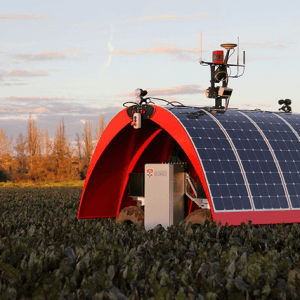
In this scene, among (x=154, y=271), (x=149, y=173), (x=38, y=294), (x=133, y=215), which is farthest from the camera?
(x=133, y=215)

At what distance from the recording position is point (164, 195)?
13.5 m

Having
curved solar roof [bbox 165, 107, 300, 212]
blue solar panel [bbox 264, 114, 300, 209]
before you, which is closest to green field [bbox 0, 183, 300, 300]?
curved solar roof [bbox 165, 107, 300, 212]

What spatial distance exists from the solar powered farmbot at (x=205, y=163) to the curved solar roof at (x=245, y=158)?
0.03 metres

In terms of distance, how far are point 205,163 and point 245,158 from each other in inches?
52.9

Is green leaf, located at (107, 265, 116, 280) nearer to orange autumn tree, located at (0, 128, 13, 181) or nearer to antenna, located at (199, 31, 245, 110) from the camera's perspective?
antenna, located at (199, 31, 245, 110)

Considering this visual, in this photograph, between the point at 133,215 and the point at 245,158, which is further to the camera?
the point at 133,215

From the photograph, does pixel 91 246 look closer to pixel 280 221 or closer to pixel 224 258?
pixel 224 258

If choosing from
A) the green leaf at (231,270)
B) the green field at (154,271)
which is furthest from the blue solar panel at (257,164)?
the green leaf at (231,270)

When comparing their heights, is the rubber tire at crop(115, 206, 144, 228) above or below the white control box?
below

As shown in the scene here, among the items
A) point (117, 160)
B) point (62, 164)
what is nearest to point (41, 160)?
point (62, 164)

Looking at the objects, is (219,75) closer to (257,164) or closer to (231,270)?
(257,164)

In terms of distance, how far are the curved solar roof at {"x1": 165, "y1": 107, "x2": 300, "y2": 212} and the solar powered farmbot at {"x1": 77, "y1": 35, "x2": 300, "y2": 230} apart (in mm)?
28

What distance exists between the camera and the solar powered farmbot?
1216 centimetres

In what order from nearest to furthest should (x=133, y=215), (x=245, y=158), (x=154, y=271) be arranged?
(x=154, y=271) < (x=245, y=158) < (x=133, y=215)
